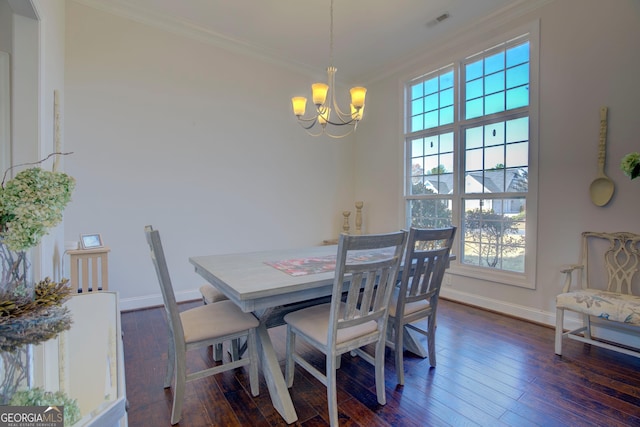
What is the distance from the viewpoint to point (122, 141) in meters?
3.08

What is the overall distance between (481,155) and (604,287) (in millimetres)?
1650

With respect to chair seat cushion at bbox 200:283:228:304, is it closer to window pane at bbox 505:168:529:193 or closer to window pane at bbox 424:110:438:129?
window pane at bbox 505:168:529:193

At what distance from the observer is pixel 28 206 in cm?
79

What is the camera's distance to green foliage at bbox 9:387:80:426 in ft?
2.19

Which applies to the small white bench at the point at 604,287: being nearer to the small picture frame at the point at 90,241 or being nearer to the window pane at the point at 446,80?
the window pane at the point at 446,80

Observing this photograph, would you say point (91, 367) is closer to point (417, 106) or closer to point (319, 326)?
point (319, 326)

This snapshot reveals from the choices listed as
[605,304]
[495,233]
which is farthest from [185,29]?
[605,304]

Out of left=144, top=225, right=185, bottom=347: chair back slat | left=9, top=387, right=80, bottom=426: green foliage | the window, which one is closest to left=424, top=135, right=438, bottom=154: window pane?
the window

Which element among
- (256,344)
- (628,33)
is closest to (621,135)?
(628,33)

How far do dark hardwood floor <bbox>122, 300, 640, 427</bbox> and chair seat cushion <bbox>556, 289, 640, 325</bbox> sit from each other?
0.39m

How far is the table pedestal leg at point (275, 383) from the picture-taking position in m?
1.61

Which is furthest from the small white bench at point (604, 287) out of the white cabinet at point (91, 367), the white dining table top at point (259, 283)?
the white cabinet at point (91, 367)

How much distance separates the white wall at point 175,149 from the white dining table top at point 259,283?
1.48 m

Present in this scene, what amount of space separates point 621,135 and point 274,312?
3102 millimetres
